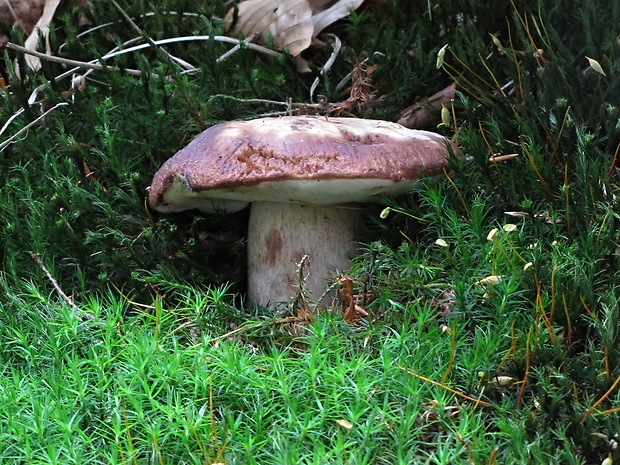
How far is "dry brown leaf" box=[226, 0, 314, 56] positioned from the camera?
3309 mm

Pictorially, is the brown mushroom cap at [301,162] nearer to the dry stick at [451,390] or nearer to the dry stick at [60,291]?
the dry stick at [60,291]

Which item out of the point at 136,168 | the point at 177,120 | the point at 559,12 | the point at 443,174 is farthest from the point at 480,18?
the point at 136,168

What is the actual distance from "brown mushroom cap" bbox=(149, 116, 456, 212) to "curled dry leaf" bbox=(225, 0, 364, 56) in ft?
2.81

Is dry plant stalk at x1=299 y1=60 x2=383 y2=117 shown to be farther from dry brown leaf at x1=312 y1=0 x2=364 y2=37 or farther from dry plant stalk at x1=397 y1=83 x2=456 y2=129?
dry brown leaf at x1=312 y1=0 x2=364 y2=37

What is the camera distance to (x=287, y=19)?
3395 millimetres

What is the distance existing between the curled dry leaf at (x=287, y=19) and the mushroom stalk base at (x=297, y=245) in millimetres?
921

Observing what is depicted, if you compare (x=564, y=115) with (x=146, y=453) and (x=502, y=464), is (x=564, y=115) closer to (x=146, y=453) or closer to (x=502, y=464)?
(x=502, y=464)

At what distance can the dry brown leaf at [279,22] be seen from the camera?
10.9ft

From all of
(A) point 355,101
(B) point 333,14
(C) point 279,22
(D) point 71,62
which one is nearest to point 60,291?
(D) point 71,62

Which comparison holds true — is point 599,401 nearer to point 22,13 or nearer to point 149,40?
point 149,40

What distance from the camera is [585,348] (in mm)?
1984

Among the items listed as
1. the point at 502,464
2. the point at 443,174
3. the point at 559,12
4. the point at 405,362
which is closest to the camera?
the point at 502,464

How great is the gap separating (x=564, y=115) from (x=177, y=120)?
1.55 metres

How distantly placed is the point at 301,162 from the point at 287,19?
4.56 feet
